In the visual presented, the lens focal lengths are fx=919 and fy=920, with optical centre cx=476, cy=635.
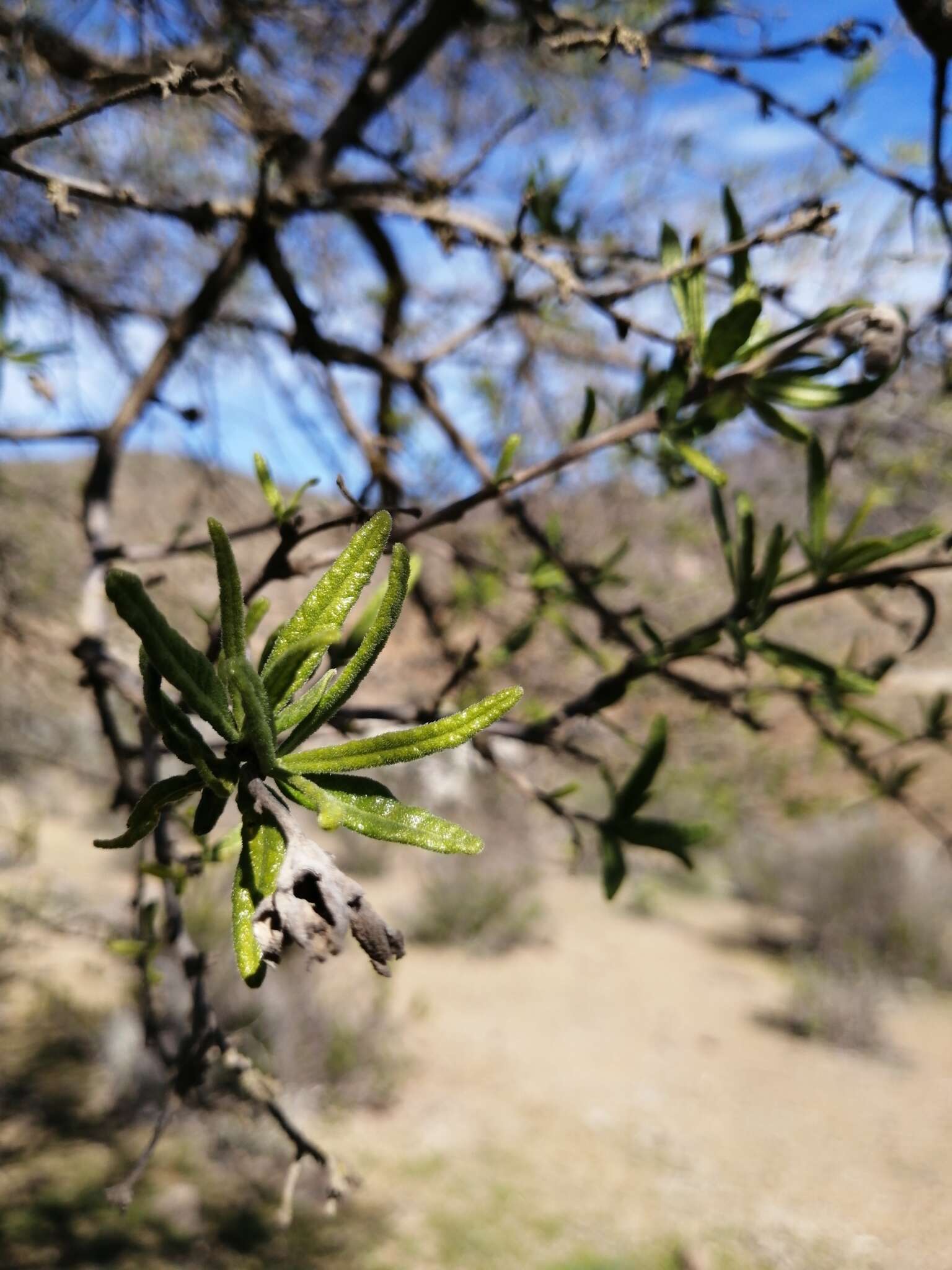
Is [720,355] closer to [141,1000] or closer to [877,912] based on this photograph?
[141,1000]

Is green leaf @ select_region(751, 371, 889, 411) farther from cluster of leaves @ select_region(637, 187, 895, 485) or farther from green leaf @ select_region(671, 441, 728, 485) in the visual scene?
green leaf @ select_region(671, 441, 728, 485)

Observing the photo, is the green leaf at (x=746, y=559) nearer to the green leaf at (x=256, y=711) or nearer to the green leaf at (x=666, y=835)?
the green leaf at (x=666, y=835)

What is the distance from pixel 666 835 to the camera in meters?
1.13

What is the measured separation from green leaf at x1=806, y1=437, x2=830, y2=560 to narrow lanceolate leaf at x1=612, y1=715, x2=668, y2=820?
11.3 inches

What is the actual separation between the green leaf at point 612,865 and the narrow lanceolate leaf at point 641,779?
0.12ft

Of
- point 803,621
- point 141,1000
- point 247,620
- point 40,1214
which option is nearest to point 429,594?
point 141,1000

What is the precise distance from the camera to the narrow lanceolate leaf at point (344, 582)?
604 mm

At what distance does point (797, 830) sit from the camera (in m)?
9.41

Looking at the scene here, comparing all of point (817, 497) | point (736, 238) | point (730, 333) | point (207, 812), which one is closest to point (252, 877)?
point (207, 812)

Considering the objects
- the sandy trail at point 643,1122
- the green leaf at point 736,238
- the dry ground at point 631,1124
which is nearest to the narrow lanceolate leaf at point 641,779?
the green leaf at point 736,238

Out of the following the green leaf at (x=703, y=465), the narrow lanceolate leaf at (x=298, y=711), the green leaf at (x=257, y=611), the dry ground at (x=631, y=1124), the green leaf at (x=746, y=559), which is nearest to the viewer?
the narrow lanceolate leaf at (x=298, y=711)

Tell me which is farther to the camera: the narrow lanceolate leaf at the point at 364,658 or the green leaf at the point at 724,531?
the green leaf at the point at 724,531

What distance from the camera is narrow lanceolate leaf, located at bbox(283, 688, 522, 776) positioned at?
596 mm

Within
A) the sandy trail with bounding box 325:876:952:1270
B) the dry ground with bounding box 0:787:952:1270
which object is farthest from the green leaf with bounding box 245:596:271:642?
the sandy trail with bounding box 325:876:952:1270
